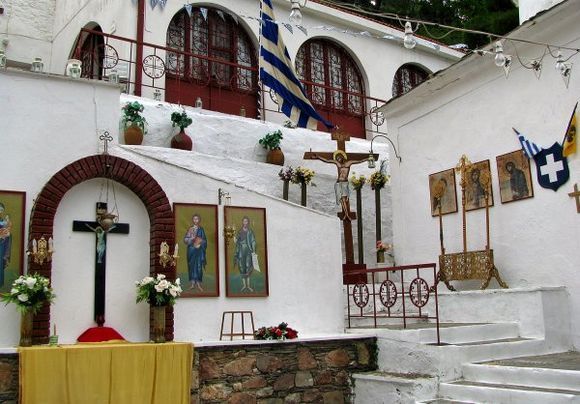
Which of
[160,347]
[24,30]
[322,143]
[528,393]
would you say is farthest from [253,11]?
[528,393]

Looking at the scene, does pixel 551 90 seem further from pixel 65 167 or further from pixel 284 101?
pixel 65 167

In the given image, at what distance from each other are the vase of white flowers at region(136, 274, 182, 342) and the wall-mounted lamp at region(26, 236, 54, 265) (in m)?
1.13

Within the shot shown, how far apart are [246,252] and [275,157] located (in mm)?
4258

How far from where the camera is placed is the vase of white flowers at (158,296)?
8258 mm

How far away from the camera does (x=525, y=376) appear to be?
7469 mm

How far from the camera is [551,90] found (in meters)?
9.95

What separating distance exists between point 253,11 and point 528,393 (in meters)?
11.3

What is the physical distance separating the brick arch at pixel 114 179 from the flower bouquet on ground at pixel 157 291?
0.26m

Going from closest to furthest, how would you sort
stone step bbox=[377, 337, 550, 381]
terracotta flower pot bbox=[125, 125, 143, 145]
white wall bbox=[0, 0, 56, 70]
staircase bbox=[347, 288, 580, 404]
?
staircase bbox=[347, 288, 580, 404] < stone step bbox=[377, 337, 550, 381] < terracotta flower pot bbox=[125, 125, 143, 145] < white wall bbox=[0, 0, 56, 70]

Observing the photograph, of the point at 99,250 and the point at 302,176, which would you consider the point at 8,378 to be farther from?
the point at 302,176

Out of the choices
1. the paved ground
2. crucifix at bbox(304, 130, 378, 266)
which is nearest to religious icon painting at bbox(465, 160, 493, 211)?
crucifix at bbox(304, 130, 378, 266)

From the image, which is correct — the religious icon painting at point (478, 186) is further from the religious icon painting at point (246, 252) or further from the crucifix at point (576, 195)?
the religious icon painting at point (246, 252)

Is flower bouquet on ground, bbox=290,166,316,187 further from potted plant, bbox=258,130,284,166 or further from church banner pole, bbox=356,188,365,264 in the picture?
Answer: church banner pole, bbox=356,188,365,264

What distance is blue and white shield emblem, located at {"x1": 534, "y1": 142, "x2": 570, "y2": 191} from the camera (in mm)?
9609
